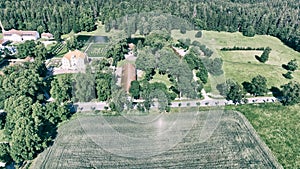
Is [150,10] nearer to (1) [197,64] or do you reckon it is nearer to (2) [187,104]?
(1) [197,64]

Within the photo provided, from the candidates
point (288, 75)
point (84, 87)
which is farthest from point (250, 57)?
point (84, 87)

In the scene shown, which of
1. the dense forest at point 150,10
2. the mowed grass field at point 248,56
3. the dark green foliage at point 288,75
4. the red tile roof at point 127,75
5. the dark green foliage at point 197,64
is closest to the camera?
the red tile roof at point 127,75

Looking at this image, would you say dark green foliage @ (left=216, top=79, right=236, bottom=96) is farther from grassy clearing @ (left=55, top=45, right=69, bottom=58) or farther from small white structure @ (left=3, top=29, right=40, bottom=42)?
small white structure @ (left=3, top=29, right=40, bottom=42)

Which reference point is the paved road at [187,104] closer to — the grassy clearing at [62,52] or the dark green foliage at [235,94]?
the dark green foliage at [235,94]

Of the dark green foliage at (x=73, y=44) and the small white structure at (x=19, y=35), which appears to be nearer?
the dark green foliage at (x=73, y=44)

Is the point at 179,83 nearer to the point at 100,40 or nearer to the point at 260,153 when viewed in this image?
the point at 260,153

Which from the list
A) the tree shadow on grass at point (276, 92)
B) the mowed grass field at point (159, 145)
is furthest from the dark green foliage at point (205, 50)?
the tree shadow on grass at point (276, 92)

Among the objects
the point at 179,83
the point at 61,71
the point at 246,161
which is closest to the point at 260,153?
the point at 246,161
